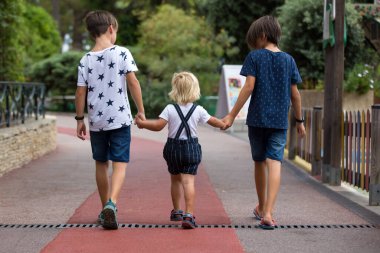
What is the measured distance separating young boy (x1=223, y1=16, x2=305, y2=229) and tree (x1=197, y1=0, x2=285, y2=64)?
22857 millimetres

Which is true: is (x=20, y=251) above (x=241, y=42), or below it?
below

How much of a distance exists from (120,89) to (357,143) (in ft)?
12.1

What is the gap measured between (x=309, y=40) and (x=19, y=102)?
1045cm

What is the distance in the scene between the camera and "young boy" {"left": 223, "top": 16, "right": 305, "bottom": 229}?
6.36m

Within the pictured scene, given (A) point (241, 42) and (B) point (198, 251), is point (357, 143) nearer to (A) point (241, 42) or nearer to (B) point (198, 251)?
(B) point (198, 251)

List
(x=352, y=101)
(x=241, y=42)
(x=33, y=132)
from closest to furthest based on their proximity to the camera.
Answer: (x=33, y=132)
(x=352, y=101)
(x=241, y=42)

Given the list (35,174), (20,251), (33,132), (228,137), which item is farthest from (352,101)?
(20,251)

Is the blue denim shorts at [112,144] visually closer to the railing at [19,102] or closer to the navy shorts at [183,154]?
the navy shorts at [183,154]

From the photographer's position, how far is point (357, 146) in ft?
28.8

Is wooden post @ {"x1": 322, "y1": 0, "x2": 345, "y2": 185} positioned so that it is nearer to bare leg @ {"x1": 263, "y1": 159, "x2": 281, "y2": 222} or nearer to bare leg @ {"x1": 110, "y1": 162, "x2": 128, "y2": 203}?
bare leg @ {"x1": 263, "y1": 159, "x2": 281, "y2": 222}

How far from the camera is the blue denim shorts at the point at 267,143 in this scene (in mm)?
6461

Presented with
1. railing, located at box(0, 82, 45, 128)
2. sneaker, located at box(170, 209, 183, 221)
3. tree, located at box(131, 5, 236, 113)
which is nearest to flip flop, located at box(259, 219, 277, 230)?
sneaker, located at box(170, 209, 183, 221)

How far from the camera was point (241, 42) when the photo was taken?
103 ft

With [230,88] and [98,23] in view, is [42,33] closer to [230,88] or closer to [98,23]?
[230,88]
